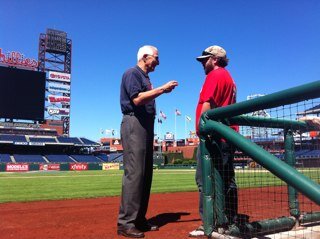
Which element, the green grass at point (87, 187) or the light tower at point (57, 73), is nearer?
the green grass at point (87, 187)

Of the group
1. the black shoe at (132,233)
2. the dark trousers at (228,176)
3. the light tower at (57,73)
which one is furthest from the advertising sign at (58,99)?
the dark trousers at (228,176)

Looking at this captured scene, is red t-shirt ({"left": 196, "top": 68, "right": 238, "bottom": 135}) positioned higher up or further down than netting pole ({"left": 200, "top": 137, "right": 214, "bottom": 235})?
higher up

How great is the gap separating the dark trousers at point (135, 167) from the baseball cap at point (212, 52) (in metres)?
0.98

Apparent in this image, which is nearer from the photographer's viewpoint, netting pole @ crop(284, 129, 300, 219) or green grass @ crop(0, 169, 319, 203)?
netting pole @ crop(284, 129, 300, 219)

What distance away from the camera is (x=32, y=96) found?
54562mm

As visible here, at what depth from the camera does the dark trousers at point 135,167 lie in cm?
409

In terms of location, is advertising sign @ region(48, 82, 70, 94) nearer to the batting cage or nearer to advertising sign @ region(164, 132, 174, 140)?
advertising sign @ region(164, 132, 174, 140)

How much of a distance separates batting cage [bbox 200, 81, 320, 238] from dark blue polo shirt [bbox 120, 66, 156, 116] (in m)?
1.08

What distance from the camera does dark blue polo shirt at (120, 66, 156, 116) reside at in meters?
4.27

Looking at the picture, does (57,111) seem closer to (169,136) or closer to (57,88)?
(57,88)

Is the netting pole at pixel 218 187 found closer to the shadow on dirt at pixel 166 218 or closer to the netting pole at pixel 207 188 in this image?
the netting pole at pixel 207 188

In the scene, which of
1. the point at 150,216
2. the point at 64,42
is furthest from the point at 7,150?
the point at 150,216

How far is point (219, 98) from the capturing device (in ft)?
12.6

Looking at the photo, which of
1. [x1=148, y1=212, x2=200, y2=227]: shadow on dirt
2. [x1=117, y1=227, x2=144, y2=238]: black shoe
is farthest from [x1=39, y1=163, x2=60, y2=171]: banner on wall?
[x1=117, y1=227, x2=144, y2=238]: black shoe
